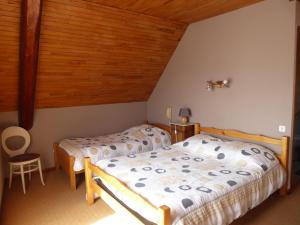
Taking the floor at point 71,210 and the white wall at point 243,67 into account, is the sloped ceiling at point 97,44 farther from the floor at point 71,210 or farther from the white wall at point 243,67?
the floor at point 71,210

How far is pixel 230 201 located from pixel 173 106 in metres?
2.50

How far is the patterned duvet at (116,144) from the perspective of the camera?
3.38m

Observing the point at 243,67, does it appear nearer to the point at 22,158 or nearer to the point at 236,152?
the point at 236,152

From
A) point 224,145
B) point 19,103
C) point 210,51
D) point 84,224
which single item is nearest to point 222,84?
point 210,51

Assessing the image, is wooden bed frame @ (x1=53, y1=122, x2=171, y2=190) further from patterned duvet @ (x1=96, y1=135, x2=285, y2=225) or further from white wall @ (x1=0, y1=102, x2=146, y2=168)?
patterned duvet @ (x1=96, y1=135, x2=285, y2=225)

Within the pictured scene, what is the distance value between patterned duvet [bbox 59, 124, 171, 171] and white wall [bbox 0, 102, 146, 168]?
0.32 meters

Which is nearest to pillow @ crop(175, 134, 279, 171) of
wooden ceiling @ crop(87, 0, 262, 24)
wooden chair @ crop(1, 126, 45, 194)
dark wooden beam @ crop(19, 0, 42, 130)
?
wooden ceiling @ crop(87, 0, 262, 24)

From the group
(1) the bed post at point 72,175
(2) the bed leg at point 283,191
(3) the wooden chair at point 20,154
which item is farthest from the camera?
(3) the wooden chair at point 20,154

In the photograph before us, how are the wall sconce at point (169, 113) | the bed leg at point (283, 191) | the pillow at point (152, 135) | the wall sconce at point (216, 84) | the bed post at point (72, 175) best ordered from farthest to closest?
the wall sconce at point (169, 113) → the pillow at point (152, 135) → the wall sconce at point (216, 84) → the bed post at point (72, 175) → the bed leg at point (283, 191)

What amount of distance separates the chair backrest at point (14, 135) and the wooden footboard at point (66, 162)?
1.54ft

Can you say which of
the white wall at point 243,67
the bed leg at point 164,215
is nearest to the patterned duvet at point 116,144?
the white wall at point 243,67

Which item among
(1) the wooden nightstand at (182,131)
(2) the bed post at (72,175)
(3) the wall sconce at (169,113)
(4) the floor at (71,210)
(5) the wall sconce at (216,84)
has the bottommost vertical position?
(4) the floor at (71,210)

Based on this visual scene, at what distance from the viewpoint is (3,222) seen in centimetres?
258

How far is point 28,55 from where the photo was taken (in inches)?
111
